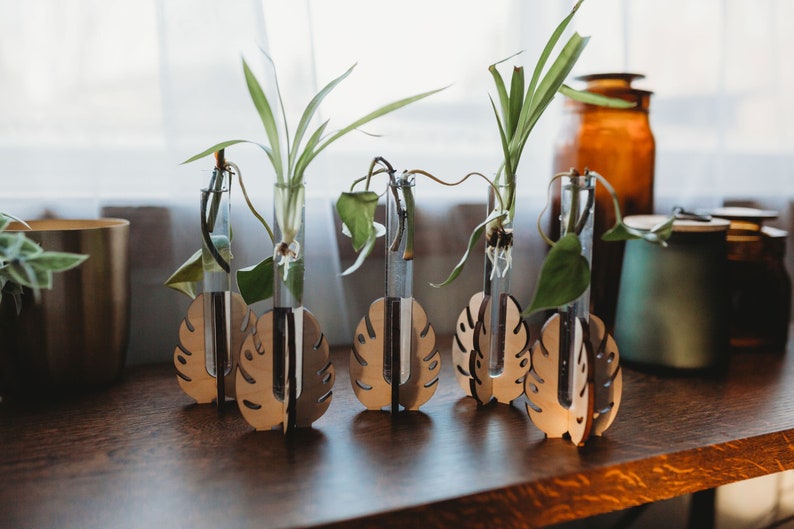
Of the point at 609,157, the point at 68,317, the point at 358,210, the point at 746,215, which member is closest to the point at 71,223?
the point at 68,317

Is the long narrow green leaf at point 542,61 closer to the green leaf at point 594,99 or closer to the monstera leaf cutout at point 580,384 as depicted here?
the green leaf at point 594,99

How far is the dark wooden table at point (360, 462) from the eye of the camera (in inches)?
16.9

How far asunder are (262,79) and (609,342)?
1.58 feet

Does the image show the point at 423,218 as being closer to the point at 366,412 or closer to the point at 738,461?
the point at 366,412

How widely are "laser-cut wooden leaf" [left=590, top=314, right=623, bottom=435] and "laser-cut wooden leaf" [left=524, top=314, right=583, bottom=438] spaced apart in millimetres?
29

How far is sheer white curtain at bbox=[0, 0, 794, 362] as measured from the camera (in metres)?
0.69

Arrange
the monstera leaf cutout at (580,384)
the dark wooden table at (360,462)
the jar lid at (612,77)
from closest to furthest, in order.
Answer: the dark wooden table at (360,462)
the monstera leaf cutout at (580,384)
the jar lid at (612,77)

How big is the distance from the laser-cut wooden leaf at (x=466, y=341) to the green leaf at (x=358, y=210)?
159 millimetres

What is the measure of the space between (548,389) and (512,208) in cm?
17

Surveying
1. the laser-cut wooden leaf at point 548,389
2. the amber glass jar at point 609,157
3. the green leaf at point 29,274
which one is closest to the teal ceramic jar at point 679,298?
the amber glass jar at point 609,157

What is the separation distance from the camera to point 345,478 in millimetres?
473

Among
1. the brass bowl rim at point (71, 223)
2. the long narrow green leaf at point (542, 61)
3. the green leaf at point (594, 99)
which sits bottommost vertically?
the brass bowl rim at point (71, 223)

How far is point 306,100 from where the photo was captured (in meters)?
0.76

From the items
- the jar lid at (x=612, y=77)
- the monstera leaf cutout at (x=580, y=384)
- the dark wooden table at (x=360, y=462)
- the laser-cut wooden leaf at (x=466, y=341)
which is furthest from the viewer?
the jar lid at (x=612, y=77)
